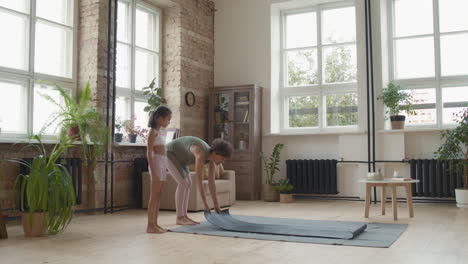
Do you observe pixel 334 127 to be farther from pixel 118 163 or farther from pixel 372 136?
pixel 118 163

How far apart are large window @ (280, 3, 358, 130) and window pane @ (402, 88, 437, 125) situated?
0.93m

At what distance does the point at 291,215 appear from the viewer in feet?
19.5

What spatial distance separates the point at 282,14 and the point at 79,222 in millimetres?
5470

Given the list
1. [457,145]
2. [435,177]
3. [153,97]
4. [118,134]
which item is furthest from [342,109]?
[118,134]

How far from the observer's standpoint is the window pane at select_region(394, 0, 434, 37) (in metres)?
7.78

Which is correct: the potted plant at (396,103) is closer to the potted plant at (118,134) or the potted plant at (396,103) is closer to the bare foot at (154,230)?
the potted plant at (118,134)

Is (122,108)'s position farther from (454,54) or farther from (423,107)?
(454,54)

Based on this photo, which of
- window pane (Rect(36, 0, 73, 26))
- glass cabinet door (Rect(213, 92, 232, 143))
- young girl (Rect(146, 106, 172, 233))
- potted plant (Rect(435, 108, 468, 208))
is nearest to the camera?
young girl (Rect(146, 106, 172, 233))

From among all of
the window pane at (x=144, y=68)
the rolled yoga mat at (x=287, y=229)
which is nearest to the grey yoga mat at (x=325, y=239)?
the rolled yoga mat at (x=287, y=229)

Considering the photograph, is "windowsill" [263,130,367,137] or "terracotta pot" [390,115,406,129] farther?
"windowsill" [263,130,367,137]

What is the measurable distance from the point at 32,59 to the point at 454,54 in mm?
6274

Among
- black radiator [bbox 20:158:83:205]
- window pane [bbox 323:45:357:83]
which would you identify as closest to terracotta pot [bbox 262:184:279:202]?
window pane [bbox 323:45:357:83]

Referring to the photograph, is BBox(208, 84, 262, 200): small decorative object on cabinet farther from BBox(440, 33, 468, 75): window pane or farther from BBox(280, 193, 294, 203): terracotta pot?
BBox(440, 33, 468, 75): window pane

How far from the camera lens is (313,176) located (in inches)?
315
